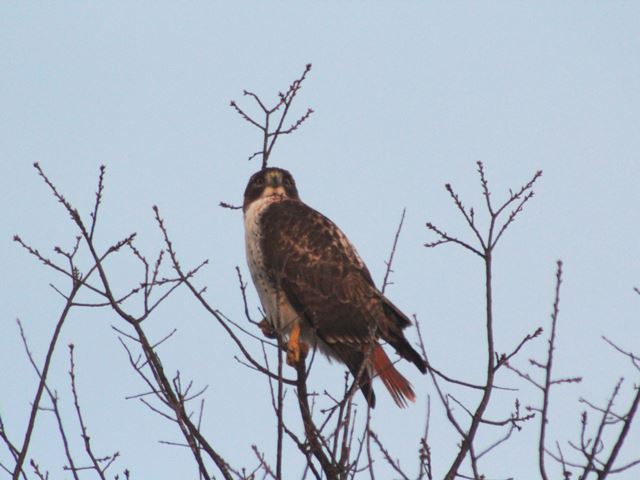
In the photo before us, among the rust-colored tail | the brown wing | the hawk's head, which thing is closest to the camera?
the rust-colored tail

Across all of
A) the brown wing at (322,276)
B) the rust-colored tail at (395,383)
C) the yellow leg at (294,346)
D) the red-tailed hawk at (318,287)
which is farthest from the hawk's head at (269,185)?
the rust-colored tail at (395,383)

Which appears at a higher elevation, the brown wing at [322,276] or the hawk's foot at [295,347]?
the brown wing at [322,276]

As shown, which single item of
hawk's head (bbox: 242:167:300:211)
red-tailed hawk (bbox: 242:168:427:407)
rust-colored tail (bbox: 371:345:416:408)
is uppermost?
hawk's head (bbox: 242:167:300:211)

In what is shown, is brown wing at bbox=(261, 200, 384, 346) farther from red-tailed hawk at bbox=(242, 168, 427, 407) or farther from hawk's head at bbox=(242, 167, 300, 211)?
hawk's head at bbox=(242, 167, 300, 211)

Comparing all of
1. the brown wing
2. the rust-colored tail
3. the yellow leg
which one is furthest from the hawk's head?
the rust-colored tail

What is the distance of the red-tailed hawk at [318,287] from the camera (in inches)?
237

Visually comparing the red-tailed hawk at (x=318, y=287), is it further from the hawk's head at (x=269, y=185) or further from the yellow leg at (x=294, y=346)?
the hawk's head at (x=269, y=185)

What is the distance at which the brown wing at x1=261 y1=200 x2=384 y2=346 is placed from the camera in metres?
6.20

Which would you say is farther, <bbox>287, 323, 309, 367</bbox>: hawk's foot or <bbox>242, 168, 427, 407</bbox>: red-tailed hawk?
<bbox>242, 168, 427, 407</bbox>: red-tailed hawk

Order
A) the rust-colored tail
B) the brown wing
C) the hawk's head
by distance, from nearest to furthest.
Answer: the rust-colored tail, the brown wing, the hawk's head

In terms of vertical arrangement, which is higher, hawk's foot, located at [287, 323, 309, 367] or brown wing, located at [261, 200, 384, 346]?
brown wing, located at [261, 200, 384, 346]

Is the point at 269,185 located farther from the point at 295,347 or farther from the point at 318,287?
the point at 295,347

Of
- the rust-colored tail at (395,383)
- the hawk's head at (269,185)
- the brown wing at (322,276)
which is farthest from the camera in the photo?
the hawk's head at (269,185)

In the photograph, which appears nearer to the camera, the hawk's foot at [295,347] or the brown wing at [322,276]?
the hawk's foot at [295,347]
